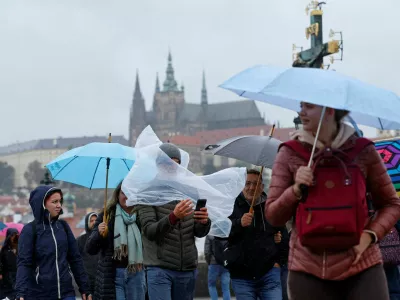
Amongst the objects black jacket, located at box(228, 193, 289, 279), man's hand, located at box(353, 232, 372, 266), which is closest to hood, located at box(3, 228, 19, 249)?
black jacket, located at box(228, 193, 289, 279)

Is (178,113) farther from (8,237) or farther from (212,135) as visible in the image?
(8,237)

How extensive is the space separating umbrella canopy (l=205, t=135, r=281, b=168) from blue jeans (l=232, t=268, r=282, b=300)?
1.01 m

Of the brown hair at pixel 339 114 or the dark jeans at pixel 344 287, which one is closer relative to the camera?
the dark jeans at pixel 344 287

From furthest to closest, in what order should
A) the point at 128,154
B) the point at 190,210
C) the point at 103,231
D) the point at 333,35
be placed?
1. the point at 333,35
2. the point at 128,154
3. the point at 103,231
4. the point at 190,210

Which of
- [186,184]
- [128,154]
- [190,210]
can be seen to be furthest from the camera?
[128,154]

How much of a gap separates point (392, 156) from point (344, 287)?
119 inches

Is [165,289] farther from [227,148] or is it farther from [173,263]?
[227,148]

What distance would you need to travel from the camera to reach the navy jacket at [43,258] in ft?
19.9

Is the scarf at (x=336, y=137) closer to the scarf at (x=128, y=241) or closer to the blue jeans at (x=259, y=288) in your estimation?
the blue jeans at (x=259, y=288)

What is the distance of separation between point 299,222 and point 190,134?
174 m

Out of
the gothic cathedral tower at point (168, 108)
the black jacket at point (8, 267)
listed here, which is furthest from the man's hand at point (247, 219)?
the gothic cathedral tower at point (168, 108)

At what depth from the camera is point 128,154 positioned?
25.5 feet

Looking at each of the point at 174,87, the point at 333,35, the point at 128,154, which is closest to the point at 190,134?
the point at 174,87

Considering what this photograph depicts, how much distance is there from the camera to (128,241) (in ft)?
23.6
